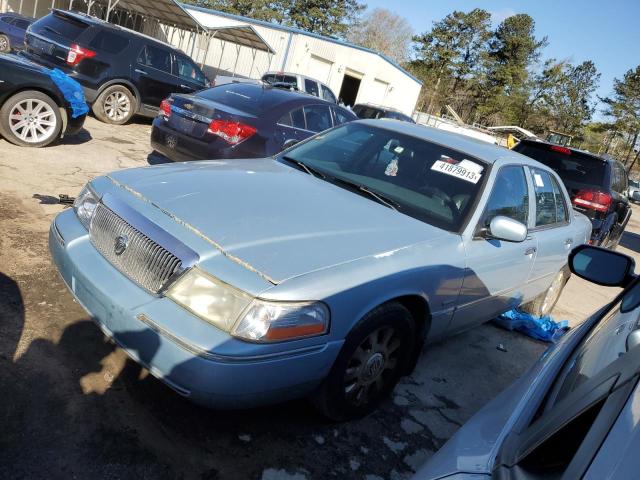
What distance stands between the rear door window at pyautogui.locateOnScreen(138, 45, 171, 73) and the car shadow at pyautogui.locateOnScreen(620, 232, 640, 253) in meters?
12.0

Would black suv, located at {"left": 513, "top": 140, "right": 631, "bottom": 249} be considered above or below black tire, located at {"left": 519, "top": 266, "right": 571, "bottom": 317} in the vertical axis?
above

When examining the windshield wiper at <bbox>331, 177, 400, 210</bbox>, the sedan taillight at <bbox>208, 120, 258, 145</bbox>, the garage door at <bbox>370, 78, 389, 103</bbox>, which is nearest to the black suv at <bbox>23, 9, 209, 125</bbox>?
the sedan taillight at <bbox>208, 120, 258, 145</bbox>

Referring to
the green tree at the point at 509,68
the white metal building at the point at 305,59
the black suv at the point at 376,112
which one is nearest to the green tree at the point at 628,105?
the green tree at the point at 509,68

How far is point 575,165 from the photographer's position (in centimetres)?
796

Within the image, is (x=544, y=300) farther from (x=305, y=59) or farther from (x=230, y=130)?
(x=305, y=59)

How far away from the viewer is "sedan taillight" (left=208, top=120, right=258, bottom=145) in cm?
611

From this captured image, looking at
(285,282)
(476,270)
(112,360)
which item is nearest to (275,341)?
(285,282)

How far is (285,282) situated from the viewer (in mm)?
2291

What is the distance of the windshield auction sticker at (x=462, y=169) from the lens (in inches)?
141

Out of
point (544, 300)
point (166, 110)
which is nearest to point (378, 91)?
point (166, 110)

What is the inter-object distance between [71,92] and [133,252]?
5.17 metres

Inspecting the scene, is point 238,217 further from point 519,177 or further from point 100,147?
point 100,147

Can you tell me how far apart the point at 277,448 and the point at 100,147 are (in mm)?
6506

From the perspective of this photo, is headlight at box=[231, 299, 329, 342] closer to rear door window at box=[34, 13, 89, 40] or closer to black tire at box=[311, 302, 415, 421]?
black tire at box=[311, 302, 415, 421]
